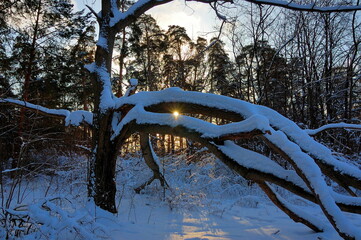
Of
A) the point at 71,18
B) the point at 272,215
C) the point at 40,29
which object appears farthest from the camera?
the point at 71,18

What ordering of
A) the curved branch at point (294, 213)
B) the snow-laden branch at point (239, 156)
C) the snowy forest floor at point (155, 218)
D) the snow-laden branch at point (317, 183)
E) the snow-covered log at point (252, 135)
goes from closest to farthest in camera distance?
1. the snow-laden branch at point (317, 183)
2. the snow-covered log at point (252, 135)
3. the snowy forest floor at point (155, 218)
4. the snow-laden branch at point (239, 156)
5. the curved branch at point (294, 213)

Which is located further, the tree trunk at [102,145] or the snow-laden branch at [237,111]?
the tree trunk at [102,145]

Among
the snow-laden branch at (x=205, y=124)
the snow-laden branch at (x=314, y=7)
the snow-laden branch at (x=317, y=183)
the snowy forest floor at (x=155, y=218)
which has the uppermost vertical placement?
the snow-laden branch at (x=314, y=7)

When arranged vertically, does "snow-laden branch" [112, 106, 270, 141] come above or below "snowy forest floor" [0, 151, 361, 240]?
above

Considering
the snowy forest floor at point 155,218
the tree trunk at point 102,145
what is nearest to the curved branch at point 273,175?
the snowy forest floor at point 155,218

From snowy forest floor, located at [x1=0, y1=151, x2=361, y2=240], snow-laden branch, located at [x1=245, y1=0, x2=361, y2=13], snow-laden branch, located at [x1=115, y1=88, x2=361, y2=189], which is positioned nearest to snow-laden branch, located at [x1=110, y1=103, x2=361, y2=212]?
snow-laden branch, located at [x1=115, y1=88, x2=361, y2=189]

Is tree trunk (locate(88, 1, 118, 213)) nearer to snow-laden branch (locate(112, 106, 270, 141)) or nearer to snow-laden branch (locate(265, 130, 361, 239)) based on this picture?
snow-laden branch (locate(112, 106, 270, 141))

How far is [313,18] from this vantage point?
11320 millimetres

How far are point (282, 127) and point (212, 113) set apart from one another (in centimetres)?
95

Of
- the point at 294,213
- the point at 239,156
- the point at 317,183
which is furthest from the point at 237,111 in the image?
the point at 294,213

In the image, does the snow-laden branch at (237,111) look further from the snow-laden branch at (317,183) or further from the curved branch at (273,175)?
the snow-laden branch at (317,183)

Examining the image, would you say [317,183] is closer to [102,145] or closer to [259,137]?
[259,137]

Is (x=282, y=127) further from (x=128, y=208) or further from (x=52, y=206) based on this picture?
(x=128, y=208)

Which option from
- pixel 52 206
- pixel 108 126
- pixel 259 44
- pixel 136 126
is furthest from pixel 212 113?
pixel 259 44
